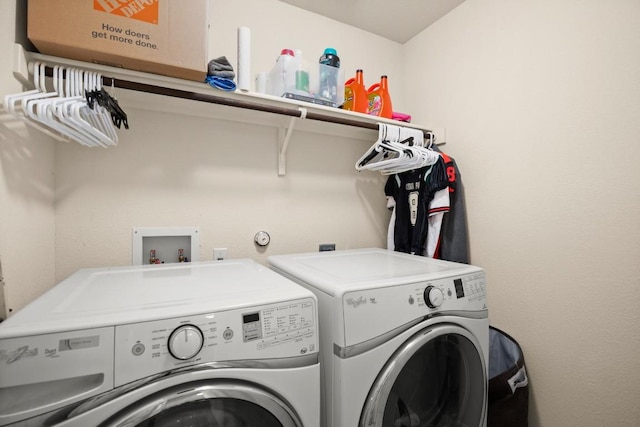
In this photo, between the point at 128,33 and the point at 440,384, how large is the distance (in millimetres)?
1739

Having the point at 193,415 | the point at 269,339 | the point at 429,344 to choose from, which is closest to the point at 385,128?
the point at 429,344

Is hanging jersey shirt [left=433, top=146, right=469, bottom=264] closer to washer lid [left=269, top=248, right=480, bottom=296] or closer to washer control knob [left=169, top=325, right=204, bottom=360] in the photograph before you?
washer lid [left=269, top=248, right=480, bottom=296]

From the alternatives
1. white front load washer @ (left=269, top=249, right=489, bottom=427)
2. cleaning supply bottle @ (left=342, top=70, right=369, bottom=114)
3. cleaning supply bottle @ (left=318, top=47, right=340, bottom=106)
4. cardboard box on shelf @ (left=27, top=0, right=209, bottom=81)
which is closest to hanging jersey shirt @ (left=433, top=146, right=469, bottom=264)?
white front load washer @ (left=269, top=249, right=489, bottom=427)

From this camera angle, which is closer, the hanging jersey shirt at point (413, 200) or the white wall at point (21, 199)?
the white wall at point (21, 199)

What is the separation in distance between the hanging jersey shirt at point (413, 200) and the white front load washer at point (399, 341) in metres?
0.38

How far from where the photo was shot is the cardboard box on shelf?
880mm

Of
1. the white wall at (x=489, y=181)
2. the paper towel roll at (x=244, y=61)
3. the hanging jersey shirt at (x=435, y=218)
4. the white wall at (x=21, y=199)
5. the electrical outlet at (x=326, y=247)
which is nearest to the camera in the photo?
the white wall at (x=21, y=199)

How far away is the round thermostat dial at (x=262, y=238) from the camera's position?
5.21 feet

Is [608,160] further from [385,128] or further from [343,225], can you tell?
[343,225]

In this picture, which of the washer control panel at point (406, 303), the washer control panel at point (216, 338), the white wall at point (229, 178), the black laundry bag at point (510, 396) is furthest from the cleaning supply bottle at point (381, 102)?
the black laundry bag at point (510, 396)

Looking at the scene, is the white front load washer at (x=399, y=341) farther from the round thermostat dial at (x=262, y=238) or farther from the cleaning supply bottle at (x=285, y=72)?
the cleaning supply bottle at (x=285, y=72)

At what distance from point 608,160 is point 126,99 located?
6.67ft

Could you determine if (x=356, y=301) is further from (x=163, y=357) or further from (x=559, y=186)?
(x=559, y=186)

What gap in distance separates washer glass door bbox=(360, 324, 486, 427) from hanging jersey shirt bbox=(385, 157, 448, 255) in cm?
65
